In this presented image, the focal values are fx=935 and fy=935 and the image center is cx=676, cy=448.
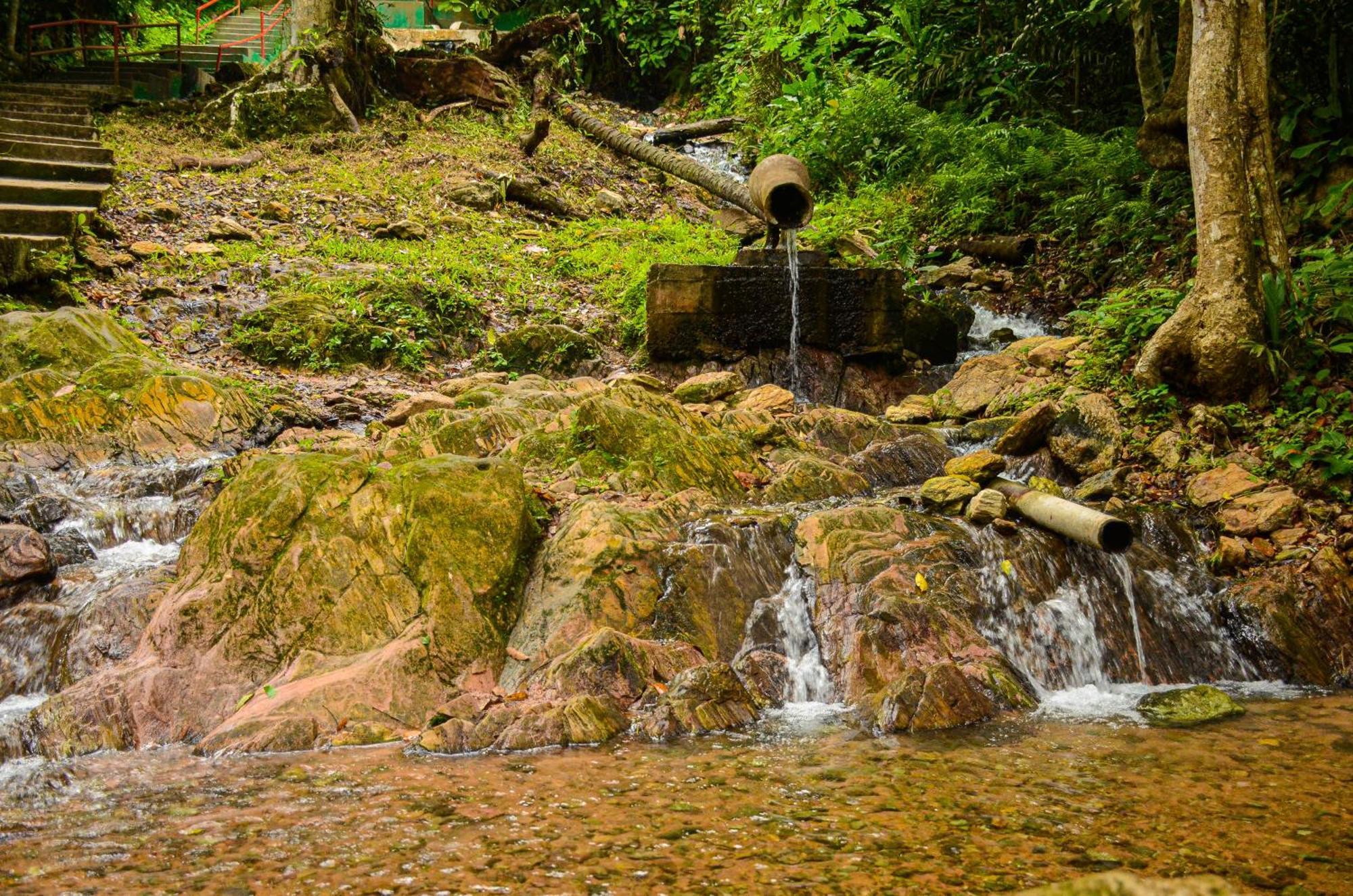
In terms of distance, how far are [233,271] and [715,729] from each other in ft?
31.7

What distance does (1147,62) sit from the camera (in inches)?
444

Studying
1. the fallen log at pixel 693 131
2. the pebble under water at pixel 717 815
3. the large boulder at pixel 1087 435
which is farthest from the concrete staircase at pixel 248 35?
the pebble under water at pixel 717 815

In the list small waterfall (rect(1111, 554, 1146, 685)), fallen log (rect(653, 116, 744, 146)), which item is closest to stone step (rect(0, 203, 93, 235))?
small waterfall (rect(1111, 554, 1146, 685))

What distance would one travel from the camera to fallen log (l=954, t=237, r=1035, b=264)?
12.3 m

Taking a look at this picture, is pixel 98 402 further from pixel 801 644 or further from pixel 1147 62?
pixel 1147 62

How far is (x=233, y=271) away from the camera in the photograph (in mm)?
11562

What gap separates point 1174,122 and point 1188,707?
760cm

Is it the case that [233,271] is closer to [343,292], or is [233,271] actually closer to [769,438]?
[343,292]

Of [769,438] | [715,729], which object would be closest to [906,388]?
[769,438]

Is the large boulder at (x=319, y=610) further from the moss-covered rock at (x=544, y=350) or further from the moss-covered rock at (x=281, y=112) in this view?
the moss-covered rock at (x=281, y=112)

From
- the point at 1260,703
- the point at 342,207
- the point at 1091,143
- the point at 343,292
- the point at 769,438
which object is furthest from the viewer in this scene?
the point at 342,207

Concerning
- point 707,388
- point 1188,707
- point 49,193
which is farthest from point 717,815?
point 49,193

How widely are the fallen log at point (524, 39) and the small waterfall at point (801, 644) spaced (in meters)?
19.3

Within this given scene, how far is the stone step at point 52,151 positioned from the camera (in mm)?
12328
